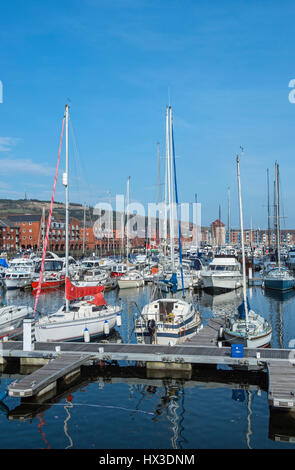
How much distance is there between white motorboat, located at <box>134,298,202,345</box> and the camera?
23359 millimetres

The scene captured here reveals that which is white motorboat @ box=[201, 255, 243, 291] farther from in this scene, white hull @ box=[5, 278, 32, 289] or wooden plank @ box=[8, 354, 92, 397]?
wooden plank @ box=[8, 354, 92, 397]

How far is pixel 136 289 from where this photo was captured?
54.0 meters

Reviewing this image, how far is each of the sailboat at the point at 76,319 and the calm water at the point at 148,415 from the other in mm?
3444

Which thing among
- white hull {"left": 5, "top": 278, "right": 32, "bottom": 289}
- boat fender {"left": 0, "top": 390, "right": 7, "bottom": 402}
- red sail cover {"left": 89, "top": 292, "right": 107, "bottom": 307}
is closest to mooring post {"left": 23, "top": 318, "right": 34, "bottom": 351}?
boat fender {"left": 0, "top": 390, "right": 7, "bottom": 402}

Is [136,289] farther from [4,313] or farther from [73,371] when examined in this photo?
[73,371]

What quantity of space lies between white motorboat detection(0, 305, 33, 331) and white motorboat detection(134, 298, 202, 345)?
29.6 ft

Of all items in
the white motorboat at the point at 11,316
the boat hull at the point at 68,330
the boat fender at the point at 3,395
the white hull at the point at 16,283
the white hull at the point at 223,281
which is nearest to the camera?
the boat fender at the point at 3,395

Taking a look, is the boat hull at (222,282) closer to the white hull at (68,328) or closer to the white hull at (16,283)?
the white hull at (16,283)

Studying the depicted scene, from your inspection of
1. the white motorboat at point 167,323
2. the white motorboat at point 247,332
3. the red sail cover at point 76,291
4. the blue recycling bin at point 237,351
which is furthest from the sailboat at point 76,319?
the blue recycling bin at point 237,351

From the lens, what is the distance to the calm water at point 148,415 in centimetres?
1402

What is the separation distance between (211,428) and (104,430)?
371 cm

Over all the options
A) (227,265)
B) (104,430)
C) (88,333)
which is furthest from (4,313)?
(227,265)

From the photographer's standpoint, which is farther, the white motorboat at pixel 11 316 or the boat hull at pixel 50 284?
the boat hull at pixel 50 284

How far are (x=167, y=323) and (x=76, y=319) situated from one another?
5.55 meters
